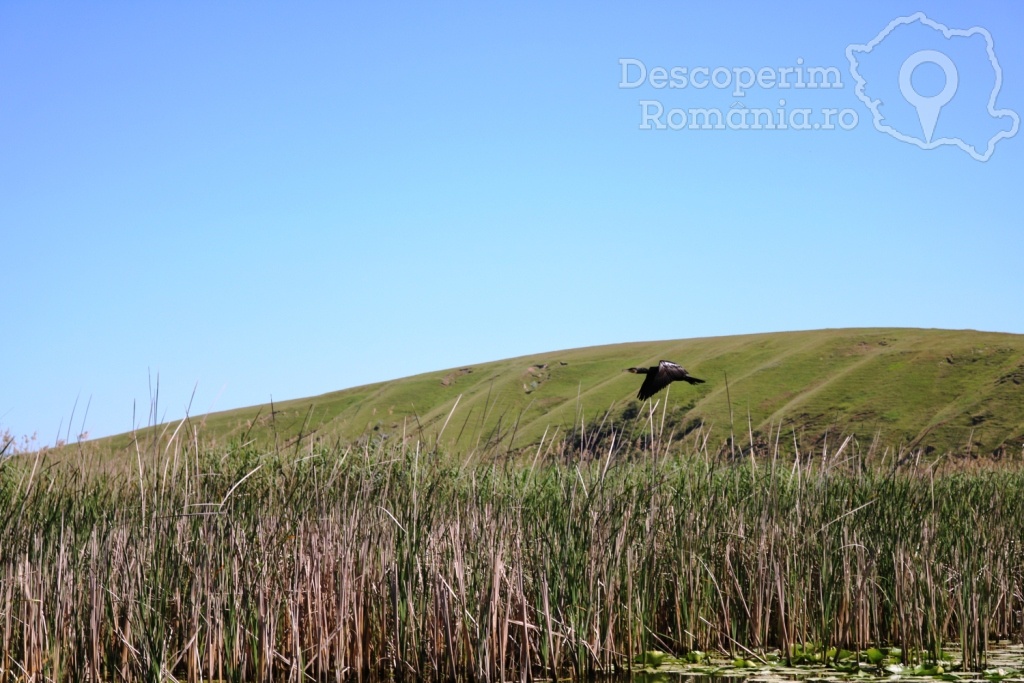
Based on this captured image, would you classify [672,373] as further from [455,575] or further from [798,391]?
[798,391]

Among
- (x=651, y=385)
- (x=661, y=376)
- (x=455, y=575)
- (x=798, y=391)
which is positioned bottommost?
(x=455, y=575)

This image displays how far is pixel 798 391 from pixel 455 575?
70865 millimetres

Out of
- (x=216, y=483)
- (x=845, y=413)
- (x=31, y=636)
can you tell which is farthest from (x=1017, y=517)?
(x=845, y=413)

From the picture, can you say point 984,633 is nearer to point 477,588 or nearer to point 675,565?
point 675,565

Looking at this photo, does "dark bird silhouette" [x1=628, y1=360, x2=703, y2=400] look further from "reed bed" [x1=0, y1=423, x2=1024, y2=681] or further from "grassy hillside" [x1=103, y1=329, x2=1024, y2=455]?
"grassy hillside" [x1=103, y1=329, x2=1024, y2=455]

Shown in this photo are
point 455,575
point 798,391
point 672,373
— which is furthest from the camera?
point 798,391

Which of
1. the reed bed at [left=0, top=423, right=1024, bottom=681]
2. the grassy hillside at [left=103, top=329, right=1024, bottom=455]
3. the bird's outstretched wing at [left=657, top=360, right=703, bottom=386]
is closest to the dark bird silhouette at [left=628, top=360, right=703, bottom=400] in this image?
the bird's outstretched wing at [left=657, top=360, right=703, bottom=386]

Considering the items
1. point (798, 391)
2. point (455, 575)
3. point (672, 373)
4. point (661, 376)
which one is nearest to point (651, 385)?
point (661, 376)

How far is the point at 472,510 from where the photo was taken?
7.22 m

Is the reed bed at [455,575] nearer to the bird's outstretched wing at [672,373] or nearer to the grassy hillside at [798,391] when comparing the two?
the bird's outstretched wing at [672,373]

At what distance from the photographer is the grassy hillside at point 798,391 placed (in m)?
55.4

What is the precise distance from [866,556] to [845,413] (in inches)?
2323

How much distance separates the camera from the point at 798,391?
244 ft

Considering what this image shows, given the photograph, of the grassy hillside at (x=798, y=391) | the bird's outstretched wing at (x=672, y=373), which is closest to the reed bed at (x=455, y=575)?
the bird's outstretched wing at (x=672, y=373)
